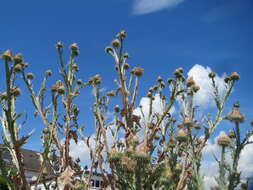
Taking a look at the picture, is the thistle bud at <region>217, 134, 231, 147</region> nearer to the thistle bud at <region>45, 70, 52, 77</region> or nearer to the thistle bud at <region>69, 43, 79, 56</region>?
the thistle bud at <region>69, 43, 79, 56</region>

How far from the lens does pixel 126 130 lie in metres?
4.89

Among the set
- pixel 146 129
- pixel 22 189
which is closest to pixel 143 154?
pixel 146 129

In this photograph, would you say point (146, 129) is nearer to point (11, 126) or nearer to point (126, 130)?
point (126, 130)

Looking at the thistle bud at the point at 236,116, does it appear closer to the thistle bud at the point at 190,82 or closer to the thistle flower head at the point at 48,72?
the thistle bud at the point at 190,82

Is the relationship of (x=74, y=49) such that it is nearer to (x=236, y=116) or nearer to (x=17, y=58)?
(x=17, y=58)

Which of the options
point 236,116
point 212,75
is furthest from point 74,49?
point 236,116

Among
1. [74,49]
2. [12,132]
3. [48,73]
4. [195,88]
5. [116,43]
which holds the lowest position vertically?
[12,132]

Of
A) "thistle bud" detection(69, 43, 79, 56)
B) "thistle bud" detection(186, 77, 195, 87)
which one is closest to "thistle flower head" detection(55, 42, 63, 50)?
"thistle bud" detection(69, 43, 79, 56)

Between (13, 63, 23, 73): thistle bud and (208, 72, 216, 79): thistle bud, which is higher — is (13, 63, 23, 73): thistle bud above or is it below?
below

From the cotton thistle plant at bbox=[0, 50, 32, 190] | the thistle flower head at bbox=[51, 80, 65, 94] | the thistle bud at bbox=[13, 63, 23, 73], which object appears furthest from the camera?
the thistle flower head at bbox=[51, 80, 65, 94]

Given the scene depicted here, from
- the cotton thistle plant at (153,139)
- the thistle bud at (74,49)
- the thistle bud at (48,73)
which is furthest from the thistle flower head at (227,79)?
the thistle bud at (48,73)

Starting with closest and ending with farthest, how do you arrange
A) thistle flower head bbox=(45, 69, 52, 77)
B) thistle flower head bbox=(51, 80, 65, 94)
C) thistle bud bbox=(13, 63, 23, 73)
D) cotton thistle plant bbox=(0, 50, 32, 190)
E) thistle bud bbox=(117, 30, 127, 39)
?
cotton thistle plant bbox=(0, 50, 32, 190)
thistle bud bbox=(13, 63, 23, 73)
thistle flower head bbox=(51, 80, 65, 94)
thistle bud bbox=(117, 30, 127, 39)
thistle flower head bbox=(45, 69, 52, 77)

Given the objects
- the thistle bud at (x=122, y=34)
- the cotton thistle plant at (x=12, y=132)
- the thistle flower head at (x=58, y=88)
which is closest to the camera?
the cotton thistle plant at (x=12, y=132)

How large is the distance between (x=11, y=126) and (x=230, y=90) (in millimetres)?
3281
